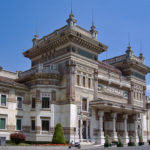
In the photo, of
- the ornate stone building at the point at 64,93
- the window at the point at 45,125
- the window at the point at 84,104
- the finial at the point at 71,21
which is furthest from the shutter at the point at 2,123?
the finial at the point at 71,21

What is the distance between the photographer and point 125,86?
58625 mm

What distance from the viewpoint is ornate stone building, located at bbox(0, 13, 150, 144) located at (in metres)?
42.4

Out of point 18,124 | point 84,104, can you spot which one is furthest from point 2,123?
point 84,104

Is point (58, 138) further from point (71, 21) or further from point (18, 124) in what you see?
point (71, 21)

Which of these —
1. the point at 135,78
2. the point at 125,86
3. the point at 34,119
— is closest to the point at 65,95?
the point at 34,119

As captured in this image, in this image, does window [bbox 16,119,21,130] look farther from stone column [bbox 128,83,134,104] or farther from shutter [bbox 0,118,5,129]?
stone column [bbox 128,83,134,104]

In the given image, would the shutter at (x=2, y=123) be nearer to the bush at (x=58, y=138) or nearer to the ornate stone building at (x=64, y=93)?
the ornate stone building at (x=64, y=93)

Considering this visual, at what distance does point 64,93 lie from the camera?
44000 mm

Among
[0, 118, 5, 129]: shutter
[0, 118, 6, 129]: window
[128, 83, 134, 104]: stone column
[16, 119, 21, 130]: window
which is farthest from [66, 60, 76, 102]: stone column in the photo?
[128, 83, 134, 104]: stone column

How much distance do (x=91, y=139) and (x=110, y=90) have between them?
12.7 meters

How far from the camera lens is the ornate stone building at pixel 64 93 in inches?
1670

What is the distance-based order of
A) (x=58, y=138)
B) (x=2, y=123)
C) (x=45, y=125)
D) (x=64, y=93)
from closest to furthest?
(x=58, y=138) → (x=2, y=123) → (x=45, y=125) → (x=64, y=93)

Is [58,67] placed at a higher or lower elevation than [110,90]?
higher

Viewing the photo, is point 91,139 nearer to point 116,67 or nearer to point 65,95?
point 65,95
